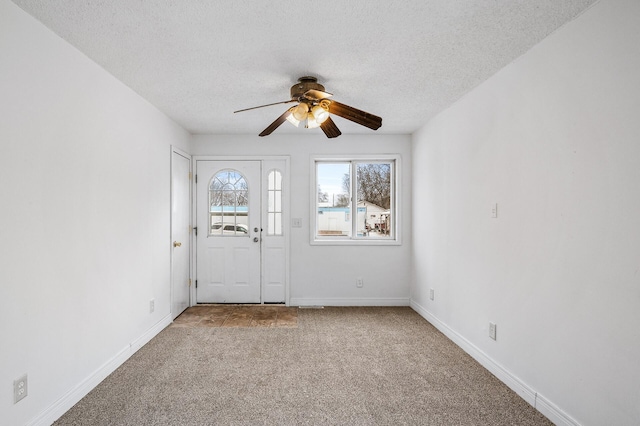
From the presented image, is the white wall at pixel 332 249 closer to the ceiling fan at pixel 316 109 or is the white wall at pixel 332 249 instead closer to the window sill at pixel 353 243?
the window sill at pixel 353 243

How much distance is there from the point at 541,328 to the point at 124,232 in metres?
3.20

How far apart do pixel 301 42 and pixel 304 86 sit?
1.60 ft

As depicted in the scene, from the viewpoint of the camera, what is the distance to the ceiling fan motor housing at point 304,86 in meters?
2.63

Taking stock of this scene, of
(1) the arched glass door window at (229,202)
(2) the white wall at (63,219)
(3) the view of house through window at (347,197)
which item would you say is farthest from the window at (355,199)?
(2) the white wall at (63,219)

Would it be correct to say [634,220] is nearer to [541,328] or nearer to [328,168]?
[541,328]

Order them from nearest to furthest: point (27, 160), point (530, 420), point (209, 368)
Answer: point (27, 160)
point (530, 420)
point (209, 368)

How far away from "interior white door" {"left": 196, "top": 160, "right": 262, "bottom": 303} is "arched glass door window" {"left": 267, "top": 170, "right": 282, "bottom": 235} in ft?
0.47

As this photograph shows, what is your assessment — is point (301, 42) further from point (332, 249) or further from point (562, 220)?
point (332, 249)

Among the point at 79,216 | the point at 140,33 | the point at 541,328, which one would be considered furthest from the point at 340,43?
the point at 541,328

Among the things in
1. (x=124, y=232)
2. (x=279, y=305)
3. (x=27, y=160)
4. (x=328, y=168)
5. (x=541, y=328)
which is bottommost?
(x=279, y=305)

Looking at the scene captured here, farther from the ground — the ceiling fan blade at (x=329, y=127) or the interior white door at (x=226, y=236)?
the ceiling fan blade at (x=329, y=127)

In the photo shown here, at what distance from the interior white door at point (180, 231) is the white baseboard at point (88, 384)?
73 centimetres

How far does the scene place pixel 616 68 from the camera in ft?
5.41

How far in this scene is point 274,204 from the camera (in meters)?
4.65
